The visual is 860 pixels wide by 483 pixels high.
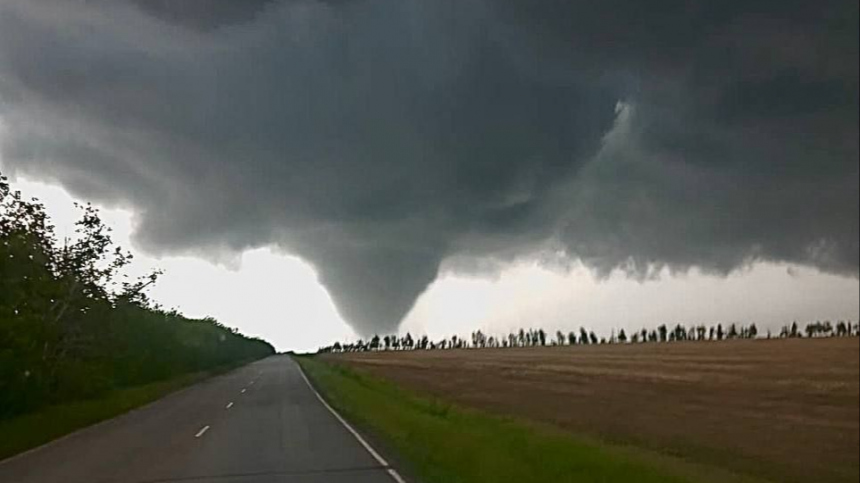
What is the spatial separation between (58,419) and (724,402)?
73.5ft

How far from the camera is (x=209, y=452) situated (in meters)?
19.0

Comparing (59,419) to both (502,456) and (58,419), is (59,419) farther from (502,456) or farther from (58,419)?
(502,456)

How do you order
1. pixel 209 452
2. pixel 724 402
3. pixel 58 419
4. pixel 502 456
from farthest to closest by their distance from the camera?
pixel 724 402, pixel 58 419, pixel 209 452, pixel 502 456

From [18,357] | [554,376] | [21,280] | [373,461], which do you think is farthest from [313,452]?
[554,376]

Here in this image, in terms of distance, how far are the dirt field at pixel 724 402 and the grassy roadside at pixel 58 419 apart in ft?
45.5

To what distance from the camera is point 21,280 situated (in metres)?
27.7

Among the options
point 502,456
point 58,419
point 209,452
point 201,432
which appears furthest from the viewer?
point 58,419

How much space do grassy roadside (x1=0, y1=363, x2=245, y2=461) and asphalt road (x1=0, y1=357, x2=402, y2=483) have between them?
647mm

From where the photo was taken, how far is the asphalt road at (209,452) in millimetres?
15195

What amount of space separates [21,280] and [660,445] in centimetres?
1880

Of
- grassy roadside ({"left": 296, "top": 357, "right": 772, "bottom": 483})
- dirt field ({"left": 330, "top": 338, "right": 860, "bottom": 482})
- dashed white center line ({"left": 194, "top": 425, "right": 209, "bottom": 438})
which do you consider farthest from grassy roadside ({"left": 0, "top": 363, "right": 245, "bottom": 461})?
dirt field ({"left": 330, "top": 338, "right": 860, "bottom": 482})

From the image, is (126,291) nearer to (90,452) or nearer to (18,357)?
(18,357)

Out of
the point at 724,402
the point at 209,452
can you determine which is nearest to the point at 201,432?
the point at 209,452

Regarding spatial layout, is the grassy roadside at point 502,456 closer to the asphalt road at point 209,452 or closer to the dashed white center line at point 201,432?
the asphalt road at point 209,452
